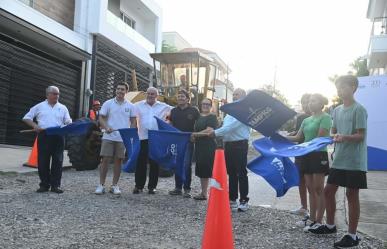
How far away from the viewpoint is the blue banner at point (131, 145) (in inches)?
287

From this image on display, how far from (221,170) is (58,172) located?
12.4 feet

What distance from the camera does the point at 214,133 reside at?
6.66m

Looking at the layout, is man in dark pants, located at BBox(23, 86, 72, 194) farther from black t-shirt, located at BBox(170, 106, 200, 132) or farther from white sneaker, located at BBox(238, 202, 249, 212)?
white sneaker, located at BBox(238, 202, 249, 212)

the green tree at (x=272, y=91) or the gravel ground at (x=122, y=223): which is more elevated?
the green tree at (x=272, y=91)

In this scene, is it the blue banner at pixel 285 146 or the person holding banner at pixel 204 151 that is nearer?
the blue banner at pixel 285 146

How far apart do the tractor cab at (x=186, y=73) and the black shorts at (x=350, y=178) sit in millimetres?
7479

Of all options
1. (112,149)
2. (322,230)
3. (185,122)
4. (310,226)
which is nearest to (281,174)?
(310,226)

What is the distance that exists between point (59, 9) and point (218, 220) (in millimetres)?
14615

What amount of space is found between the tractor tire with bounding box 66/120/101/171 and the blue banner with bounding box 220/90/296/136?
454 centimetres

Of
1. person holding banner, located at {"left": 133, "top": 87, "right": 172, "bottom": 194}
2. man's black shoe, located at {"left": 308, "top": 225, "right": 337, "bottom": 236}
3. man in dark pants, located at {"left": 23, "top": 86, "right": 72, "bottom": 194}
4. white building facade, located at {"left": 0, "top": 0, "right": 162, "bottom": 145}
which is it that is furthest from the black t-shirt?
white building facade, located at {"left": 0, "top": 0, "right": 162, "bottom": 145}

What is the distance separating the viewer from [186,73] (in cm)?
1248

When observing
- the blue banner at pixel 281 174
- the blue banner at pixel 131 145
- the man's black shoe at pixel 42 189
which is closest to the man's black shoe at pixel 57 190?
the man's black shoe at pixel 42 189

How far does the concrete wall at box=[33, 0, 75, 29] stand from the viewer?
611 inches

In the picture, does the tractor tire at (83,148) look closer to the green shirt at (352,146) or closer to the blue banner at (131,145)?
the blue banner at (131,145)
